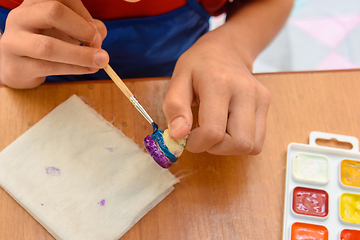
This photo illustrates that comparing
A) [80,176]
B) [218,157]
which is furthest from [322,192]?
[80,176]

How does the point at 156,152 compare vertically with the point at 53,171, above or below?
above

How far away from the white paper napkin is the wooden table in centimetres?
2

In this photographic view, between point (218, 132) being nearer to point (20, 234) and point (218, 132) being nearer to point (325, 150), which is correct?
point (325, 150)

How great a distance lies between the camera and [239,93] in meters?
0.46

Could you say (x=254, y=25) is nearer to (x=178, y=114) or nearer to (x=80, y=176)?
(x=178, y=114)

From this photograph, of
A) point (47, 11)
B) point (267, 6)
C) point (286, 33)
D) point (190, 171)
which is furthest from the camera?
point (286, 33)

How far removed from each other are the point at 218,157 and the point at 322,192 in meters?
0.20

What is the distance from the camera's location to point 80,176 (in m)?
0.49

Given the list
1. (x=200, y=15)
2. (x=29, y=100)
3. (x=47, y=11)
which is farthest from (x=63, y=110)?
(x=200, y=15)

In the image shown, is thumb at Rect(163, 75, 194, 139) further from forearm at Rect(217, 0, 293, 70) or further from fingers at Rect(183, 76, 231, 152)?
forearm at Rect(217, 0, 293, 70)

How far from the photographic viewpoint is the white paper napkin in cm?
46

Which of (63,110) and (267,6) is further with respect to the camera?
(267,6)

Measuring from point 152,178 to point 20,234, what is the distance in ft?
0.78

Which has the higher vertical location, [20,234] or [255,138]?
[255,138]
